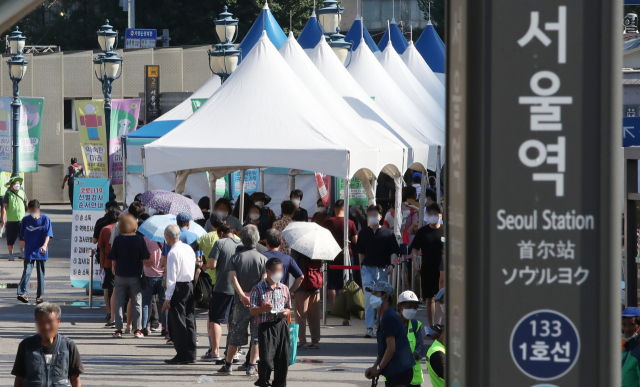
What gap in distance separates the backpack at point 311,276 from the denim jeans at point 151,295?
7.24ft

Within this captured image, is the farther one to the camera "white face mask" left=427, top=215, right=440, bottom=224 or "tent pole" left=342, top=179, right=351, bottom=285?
"tent pole" left=342, top=179, right=351, bottom=285

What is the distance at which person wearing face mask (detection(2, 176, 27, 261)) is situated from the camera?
21.3m

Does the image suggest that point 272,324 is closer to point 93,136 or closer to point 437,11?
point 93,136

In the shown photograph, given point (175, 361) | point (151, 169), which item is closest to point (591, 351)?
point (175, 361)

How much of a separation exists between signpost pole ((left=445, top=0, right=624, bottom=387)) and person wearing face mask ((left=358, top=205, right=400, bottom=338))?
10.2 metres

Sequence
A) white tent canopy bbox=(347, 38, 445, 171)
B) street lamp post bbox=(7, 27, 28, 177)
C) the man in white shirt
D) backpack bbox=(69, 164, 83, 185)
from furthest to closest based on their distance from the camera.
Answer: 1. backpack bbox=(69, 164, 83, 185)
2. street lamp post bbox=(7, 27, 28, 177)
3. white tent canopy bbox=(347, 38, 445, 171)
4. the man in white shirt

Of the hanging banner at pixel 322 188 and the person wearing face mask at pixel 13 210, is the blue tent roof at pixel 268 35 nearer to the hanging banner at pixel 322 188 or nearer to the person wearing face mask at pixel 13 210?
the hanging banner at pixel 322 188

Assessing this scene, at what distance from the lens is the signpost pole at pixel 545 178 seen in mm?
2672

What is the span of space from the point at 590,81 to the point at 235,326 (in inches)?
317

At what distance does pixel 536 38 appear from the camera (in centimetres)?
268

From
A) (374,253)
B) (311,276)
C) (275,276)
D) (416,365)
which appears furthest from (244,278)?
(374,253)

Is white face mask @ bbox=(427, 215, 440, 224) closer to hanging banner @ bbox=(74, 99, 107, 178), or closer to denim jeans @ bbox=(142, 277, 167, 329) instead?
denim jeans @ bbox=(142, 277, 167, 329)

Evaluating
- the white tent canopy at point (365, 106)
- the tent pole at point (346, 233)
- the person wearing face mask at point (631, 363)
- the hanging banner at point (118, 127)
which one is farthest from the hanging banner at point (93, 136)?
the person wearing face mask at point (631, 363)

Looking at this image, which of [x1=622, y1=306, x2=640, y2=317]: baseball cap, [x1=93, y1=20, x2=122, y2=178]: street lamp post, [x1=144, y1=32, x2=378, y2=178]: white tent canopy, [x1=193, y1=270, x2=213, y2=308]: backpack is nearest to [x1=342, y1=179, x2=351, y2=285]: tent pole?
[x1=144, y1=32, x2=378, y2=178]: white tent canopy
